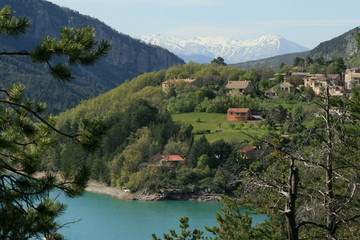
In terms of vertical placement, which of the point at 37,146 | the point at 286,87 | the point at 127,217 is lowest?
the point at 127,217

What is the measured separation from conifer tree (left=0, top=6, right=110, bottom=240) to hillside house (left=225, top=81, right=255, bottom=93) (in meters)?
39.7

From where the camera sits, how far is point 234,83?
45156mm

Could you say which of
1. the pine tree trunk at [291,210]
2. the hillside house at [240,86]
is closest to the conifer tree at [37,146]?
the pine tree trunk at [291,210]

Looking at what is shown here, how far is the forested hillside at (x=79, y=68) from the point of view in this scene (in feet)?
252

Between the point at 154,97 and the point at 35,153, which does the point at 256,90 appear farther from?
the point at 35,153

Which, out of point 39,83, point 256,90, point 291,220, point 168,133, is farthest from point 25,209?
point 39,83

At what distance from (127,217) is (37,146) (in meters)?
20.7

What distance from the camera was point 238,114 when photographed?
3716cm

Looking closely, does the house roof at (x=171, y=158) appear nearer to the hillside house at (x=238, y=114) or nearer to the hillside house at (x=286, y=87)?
the hillside house at (x=238, y=114)

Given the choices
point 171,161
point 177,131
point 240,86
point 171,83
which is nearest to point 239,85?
point 240,86

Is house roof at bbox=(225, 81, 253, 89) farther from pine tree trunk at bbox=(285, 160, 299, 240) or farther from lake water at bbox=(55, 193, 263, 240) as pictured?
pine tree trunk at bbox=(285, 160, 299, 240)

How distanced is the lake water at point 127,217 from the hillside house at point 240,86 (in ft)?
52.5

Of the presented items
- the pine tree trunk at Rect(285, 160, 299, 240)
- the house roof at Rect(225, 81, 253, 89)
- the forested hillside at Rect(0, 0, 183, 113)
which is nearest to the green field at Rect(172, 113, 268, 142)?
the house roof at Rect(225, 81, 253, 89)

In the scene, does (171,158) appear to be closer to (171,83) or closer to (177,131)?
(177,131)
